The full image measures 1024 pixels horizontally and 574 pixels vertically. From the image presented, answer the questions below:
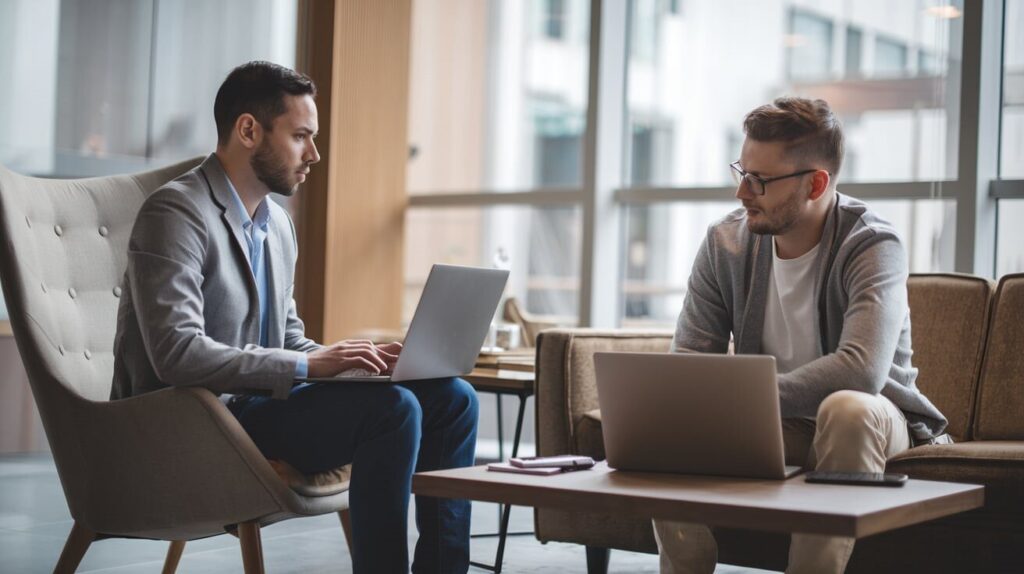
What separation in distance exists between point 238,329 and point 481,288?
460mm

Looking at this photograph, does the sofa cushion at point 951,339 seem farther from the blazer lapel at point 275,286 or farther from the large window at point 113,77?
the large window at point 113,77

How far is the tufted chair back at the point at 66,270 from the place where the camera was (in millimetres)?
2096

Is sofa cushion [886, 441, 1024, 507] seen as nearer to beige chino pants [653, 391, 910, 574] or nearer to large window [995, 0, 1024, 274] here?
beige chino pants [653, 391, 910, 574]

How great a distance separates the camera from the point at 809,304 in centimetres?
234

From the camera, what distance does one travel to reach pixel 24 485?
3.36 m

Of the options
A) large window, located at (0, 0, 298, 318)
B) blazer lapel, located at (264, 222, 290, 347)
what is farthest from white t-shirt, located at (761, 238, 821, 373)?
large window, located at (0, 0, 298, 318)

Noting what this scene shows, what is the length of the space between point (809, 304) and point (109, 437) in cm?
135

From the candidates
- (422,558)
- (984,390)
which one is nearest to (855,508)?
(422,558)

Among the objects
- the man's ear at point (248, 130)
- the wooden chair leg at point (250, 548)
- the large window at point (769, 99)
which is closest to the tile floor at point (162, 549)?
the wooden chair leg at point (250, 548)

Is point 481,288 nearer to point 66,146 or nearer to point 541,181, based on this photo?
point 66,146

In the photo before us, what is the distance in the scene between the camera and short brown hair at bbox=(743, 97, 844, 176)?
2244mm

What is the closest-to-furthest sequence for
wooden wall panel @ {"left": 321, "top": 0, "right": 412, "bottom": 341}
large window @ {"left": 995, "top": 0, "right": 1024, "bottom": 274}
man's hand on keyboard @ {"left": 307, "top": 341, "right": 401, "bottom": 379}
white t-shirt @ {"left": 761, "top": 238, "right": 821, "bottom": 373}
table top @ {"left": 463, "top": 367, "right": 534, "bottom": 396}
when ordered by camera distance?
man's hand on keyboard @ {"left": 307, "top": 341, "right": 401, "bottom": 379} < white t-shirt @ {"left": 761, "top": 238, "right": 821, "bottom": 373} < table top @ {"left": 463, "top": 367, "right": 534, "bottom": 396} < large window @ {"left": 995, "top": 0, "right": 1024, "bottom": 274} < wooden wall panel @ {"left": 321, "top": 0, "right": 412, "bottom": 341}

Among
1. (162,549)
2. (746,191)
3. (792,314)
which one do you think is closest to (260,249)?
(746,191)

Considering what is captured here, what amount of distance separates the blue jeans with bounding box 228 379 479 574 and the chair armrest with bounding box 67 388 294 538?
12 centimetres
